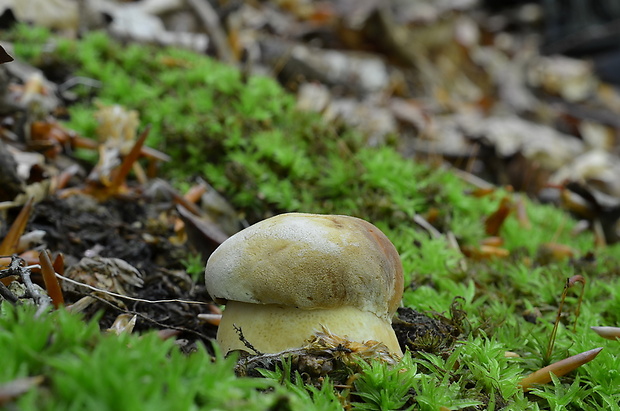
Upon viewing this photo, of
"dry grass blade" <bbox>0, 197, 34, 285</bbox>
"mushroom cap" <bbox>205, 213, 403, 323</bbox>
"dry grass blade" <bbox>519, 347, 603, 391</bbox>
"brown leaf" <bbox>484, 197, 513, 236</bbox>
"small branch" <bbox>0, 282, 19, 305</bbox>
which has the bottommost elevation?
"brown leaf" <bbox>484, 197, 513, 236</bbox>

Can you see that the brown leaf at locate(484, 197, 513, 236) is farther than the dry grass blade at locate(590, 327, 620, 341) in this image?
Yes

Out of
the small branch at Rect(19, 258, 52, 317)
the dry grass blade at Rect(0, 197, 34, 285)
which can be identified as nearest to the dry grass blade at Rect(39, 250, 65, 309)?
the small branch at Rect(19, 258, 52, 317)

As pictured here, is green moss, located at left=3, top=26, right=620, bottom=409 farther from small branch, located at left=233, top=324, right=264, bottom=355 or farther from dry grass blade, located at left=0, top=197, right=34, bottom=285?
dry grass blade, located at left=0, top=197, right=34, bottom=285

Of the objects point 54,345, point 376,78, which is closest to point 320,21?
point 376,78

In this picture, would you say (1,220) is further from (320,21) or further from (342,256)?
(320,21)

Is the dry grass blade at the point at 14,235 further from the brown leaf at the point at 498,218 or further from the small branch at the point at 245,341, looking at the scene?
the brown leaf at the point at 498,218

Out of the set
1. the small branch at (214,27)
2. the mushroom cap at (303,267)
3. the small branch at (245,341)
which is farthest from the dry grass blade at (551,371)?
the small branch at (214,27)
